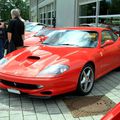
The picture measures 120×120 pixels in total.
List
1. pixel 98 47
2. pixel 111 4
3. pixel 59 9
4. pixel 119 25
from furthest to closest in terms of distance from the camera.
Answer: pixel 59 9
pixel 111 4
pixel 119 25
pixel 98 47

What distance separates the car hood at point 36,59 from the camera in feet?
17.4

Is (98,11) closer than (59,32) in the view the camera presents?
No

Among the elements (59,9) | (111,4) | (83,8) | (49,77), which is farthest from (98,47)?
(59,9)

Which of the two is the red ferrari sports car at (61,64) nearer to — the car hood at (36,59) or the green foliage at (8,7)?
the car hood at (36,59)

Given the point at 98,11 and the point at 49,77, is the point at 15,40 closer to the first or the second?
the point at 49,77

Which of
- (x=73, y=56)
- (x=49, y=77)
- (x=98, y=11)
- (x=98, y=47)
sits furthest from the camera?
(x=98, y=11)

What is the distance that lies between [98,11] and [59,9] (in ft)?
31.2

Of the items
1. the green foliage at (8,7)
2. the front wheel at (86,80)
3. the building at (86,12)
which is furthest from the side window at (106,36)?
the green foliage at (8,7)

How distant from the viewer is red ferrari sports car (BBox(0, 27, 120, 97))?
5.11 meters

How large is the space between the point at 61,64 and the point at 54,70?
0.68 feet

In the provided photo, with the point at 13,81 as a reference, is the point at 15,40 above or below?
above

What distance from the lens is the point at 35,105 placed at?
515 centimetres

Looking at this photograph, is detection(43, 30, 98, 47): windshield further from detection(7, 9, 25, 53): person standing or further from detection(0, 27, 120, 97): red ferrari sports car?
detection(7, 9, 25, 53): person standing

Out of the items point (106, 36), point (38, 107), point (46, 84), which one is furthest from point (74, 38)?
point (38, 107)
